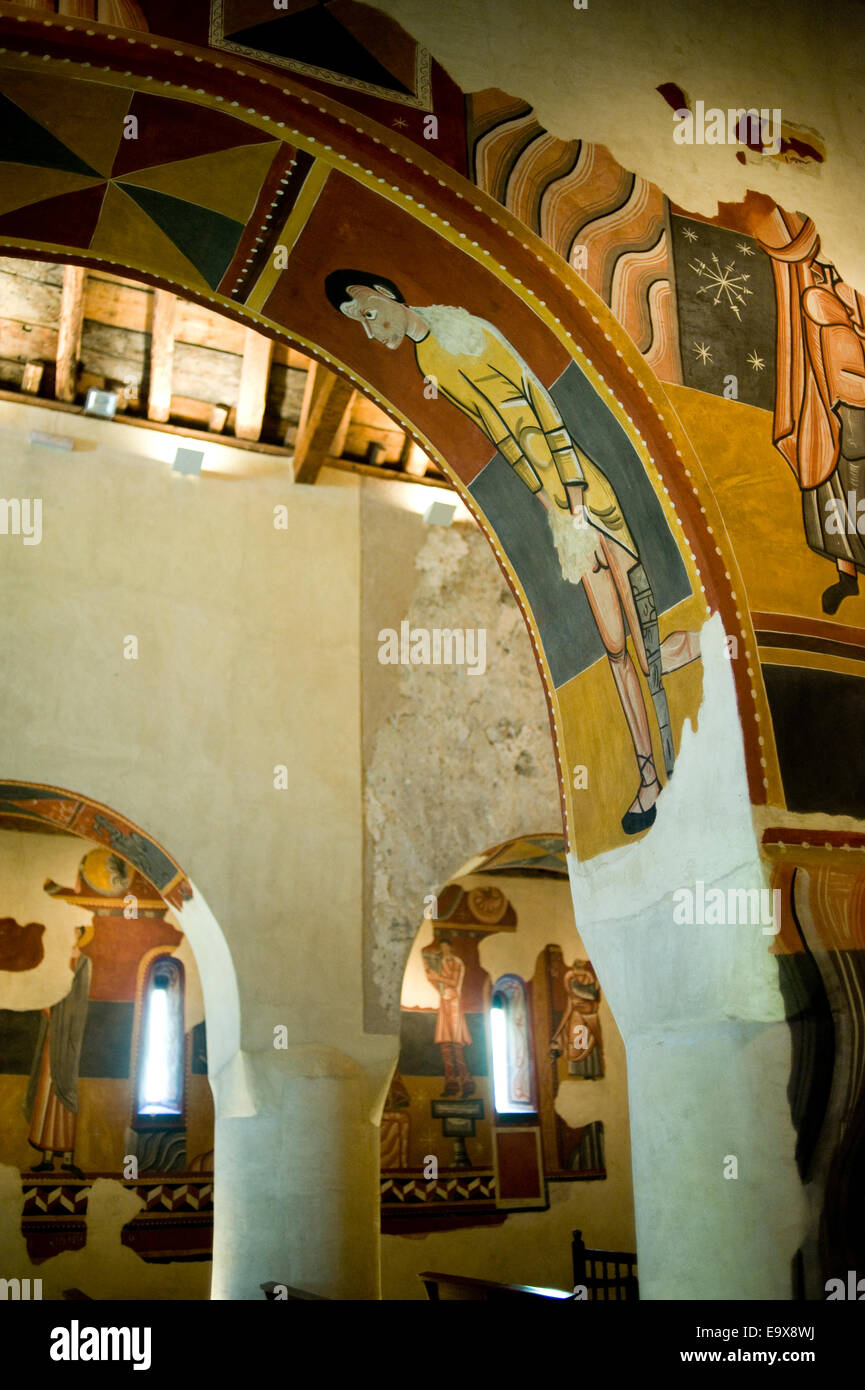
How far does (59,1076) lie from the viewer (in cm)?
1216

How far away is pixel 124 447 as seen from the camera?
10203 millimetres

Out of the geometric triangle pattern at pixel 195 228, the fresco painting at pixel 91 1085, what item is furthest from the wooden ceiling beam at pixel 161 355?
the fresco painting at pixel 91 1085

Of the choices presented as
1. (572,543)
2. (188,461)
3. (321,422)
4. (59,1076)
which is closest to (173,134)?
(572,543)

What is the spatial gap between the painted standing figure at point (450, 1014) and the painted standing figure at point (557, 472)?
8.99m

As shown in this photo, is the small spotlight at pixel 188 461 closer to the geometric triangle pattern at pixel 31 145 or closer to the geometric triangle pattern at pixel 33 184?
the geometric triangle pattern at pixel 33 184

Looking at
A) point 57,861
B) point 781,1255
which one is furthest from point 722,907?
point 57,861

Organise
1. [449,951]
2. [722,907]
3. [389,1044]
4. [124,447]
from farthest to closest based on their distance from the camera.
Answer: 1. [449,951]
2. [124,447]
3. [389,1044]
4. [722,907]

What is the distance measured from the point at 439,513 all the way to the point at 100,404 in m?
3.15

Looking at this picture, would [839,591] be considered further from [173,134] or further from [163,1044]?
[163,1044]

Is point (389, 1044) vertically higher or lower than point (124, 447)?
lower

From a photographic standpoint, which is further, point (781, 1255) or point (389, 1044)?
point (389, 1044)

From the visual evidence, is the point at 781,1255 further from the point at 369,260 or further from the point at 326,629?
the point at 326,629

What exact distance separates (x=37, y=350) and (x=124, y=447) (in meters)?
1.02
